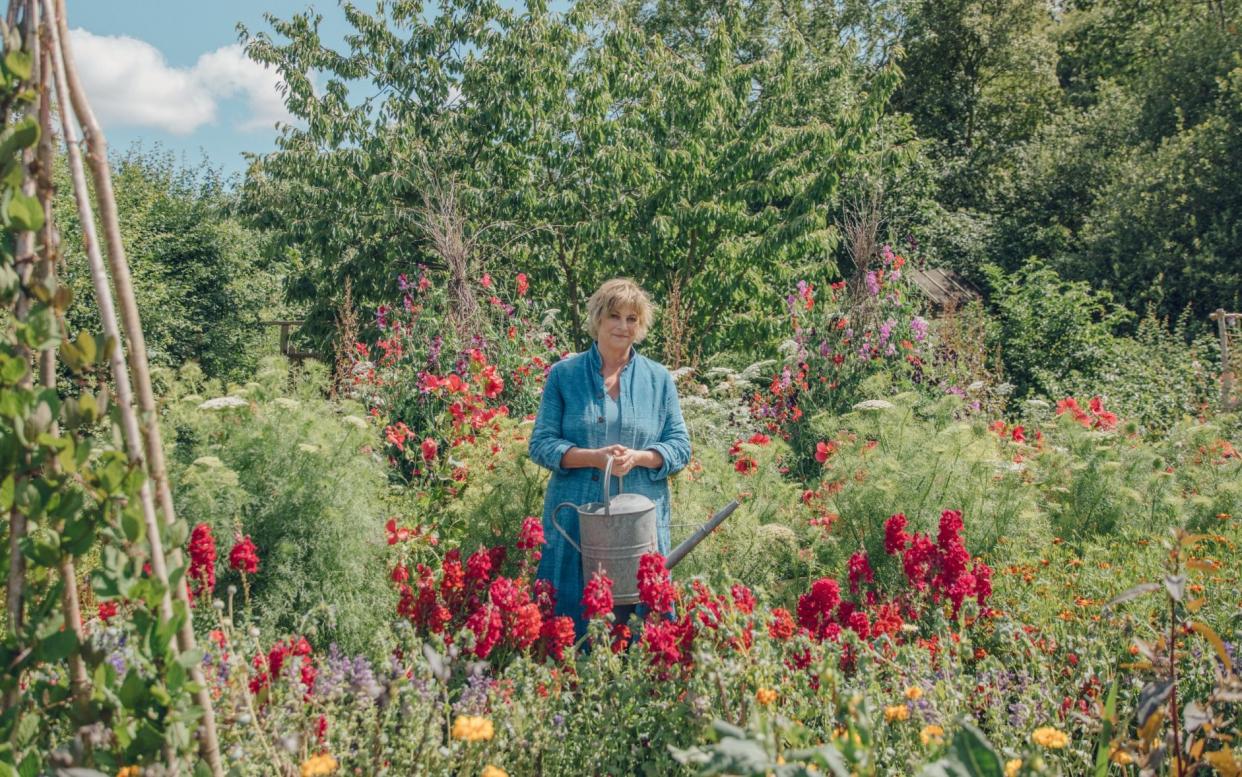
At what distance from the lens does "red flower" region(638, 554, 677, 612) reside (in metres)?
2.17

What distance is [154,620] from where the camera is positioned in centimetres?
123

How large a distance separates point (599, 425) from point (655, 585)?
984mm

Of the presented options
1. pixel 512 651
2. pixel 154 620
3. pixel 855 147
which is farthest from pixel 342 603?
pixel 855 147

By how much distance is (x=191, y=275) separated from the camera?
1209 centimetres

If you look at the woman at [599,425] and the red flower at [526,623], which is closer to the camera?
the red flower at [526,623]

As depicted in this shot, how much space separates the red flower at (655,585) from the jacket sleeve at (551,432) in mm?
850

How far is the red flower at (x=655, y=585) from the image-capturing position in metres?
2.17

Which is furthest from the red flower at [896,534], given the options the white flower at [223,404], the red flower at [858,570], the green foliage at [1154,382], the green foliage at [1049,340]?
the green foliage at [1049,340]

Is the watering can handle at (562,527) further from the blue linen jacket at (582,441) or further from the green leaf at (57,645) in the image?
the green leaf at (57,645)

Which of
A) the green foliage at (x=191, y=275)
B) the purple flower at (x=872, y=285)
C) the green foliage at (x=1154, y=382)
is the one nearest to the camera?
the purple flower at (x=872, y=285)

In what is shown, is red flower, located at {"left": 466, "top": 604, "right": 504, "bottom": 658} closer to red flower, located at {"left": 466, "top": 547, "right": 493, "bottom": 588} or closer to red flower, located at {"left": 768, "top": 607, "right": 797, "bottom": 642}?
red flower, located at {"left": 466, "top": 547, "right": 493, "bottom": 588}

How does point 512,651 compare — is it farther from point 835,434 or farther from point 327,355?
point 327,355

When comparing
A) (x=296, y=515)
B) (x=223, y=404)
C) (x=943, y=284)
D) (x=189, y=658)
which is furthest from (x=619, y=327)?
(x=943, y=284)

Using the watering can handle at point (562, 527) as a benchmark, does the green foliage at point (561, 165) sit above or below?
above
